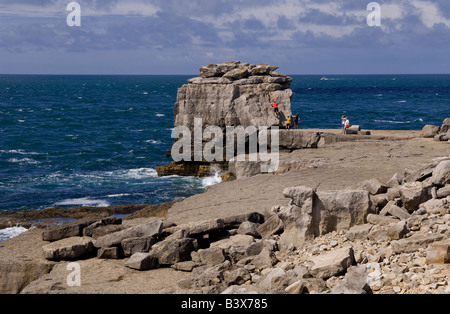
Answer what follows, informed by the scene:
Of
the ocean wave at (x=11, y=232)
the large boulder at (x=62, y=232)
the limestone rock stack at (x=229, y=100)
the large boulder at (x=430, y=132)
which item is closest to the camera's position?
the large boulder at (x=62, y=232)

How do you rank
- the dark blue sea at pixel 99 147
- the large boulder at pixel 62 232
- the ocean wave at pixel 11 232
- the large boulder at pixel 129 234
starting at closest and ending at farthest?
the large boulder at pixel 129 234 < the large boulder at pixel 62 232 < the ocean wave at pixel 11 232 < the dark blue sea at pixel 99 147

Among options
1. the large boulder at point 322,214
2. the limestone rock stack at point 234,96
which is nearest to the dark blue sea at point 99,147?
the limestone rock stack at point 234,96

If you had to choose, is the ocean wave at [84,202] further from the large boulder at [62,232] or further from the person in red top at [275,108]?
the large boulder at [62,232]

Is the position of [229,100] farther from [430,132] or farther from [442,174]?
[442,174]

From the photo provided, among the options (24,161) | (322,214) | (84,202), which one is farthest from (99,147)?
(322,214)

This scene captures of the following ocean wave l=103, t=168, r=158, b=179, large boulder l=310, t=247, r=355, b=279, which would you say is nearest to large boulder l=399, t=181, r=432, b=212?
large boulder l=310, t=247, r=355, b=279

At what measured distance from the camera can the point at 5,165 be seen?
41094mm

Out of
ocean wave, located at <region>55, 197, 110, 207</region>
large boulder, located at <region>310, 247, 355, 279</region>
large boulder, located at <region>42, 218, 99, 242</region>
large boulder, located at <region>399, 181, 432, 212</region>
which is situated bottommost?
ocean wave, located at <region>55, 197, 110, 207</region>

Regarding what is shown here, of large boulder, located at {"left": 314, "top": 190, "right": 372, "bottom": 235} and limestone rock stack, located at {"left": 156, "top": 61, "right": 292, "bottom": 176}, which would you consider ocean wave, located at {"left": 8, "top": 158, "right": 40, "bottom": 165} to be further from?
large boulder, located at {"left": 314, "top": 190, "right": 372, "bottom": 235}

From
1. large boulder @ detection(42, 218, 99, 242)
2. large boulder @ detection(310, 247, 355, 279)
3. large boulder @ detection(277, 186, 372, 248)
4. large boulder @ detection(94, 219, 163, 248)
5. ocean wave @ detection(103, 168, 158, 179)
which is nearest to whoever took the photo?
large boulder @ detection(310, 247, 355, 279)

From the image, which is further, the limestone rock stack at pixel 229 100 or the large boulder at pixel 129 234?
the limestone rock stack at pixel 229 100

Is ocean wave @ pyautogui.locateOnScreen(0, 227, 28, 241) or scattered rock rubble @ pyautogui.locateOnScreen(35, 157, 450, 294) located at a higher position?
scattered rock rubble @ pyautogui.locateOnScreen(35, 157, 450, 294)

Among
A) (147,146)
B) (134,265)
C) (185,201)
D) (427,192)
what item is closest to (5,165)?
(147,146)

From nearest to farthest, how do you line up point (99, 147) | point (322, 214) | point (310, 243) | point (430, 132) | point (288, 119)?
point (310, 243), point (322, 214), point (430, 132), point (288, 119), point (99, 147)
